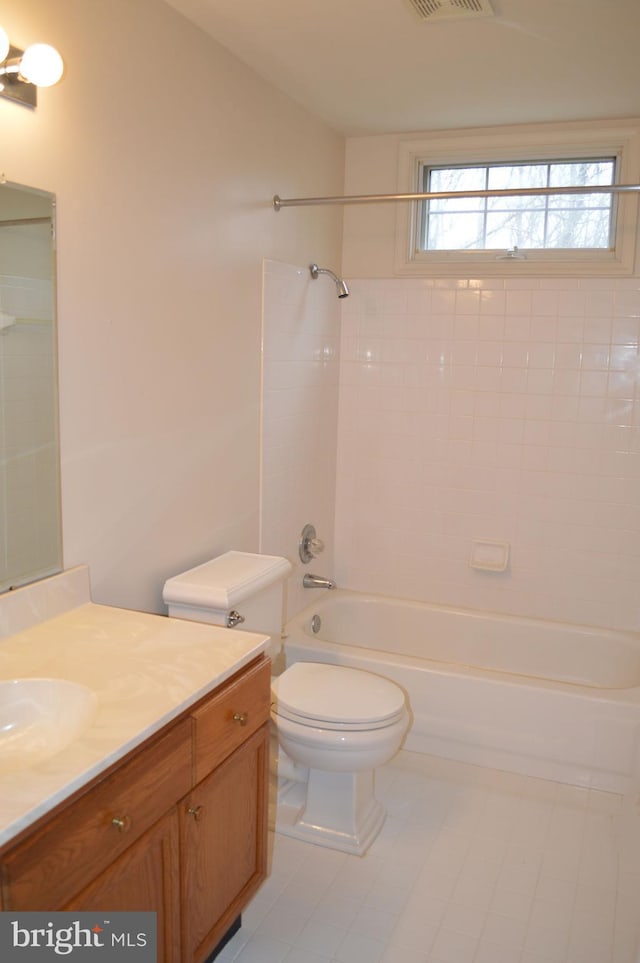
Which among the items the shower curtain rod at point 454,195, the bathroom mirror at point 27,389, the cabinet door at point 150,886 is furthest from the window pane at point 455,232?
the cabinet door at point 150,886

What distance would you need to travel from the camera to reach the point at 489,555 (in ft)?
11.7

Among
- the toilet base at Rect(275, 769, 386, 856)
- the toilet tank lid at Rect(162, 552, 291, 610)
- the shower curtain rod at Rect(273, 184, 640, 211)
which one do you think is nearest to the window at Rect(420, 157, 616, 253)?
the shower curtain rod at Rect(273, 184, 640, 211)

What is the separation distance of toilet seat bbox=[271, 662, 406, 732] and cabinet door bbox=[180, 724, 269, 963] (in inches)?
15.8

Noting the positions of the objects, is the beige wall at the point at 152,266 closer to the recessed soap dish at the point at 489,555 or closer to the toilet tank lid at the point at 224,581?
the toilet tank lid at the point at 224,581

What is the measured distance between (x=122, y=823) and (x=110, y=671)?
32 cm

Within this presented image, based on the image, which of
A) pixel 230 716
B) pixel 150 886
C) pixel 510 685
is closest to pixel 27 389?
pixel 230 716

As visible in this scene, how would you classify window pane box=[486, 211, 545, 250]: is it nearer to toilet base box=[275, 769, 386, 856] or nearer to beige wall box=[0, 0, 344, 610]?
beige wall box=[0, 0, 344, 610]

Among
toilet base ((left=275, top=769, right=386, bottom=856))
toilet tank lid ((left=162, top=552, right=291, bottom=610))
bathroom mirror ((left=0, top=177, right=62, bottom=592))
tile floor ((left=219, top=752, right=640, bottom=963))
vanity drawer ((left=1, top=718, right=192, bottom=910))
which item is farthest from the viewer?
toilet base ((left=275, top=769, right=386, bottom=856))

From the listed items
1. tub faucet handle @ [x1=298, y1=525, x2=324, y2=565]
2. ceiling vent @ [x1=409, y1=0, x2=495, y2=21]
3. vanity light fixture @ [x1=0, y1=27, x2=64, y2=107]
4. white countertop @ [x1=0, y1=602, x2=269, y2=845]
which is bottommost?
tub faucet handle @ [x1=298, y1=525, x2=324, y2=565]

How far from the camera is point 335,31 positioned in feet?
7.89

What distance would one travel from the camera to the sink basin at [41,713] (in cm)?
150

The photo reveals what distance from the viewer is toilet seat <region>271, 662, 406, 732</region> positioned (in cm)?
235

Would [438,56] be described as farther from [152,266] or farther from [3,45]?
[3,45]

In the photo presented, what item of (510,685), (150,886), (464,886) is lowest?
(464,886)
